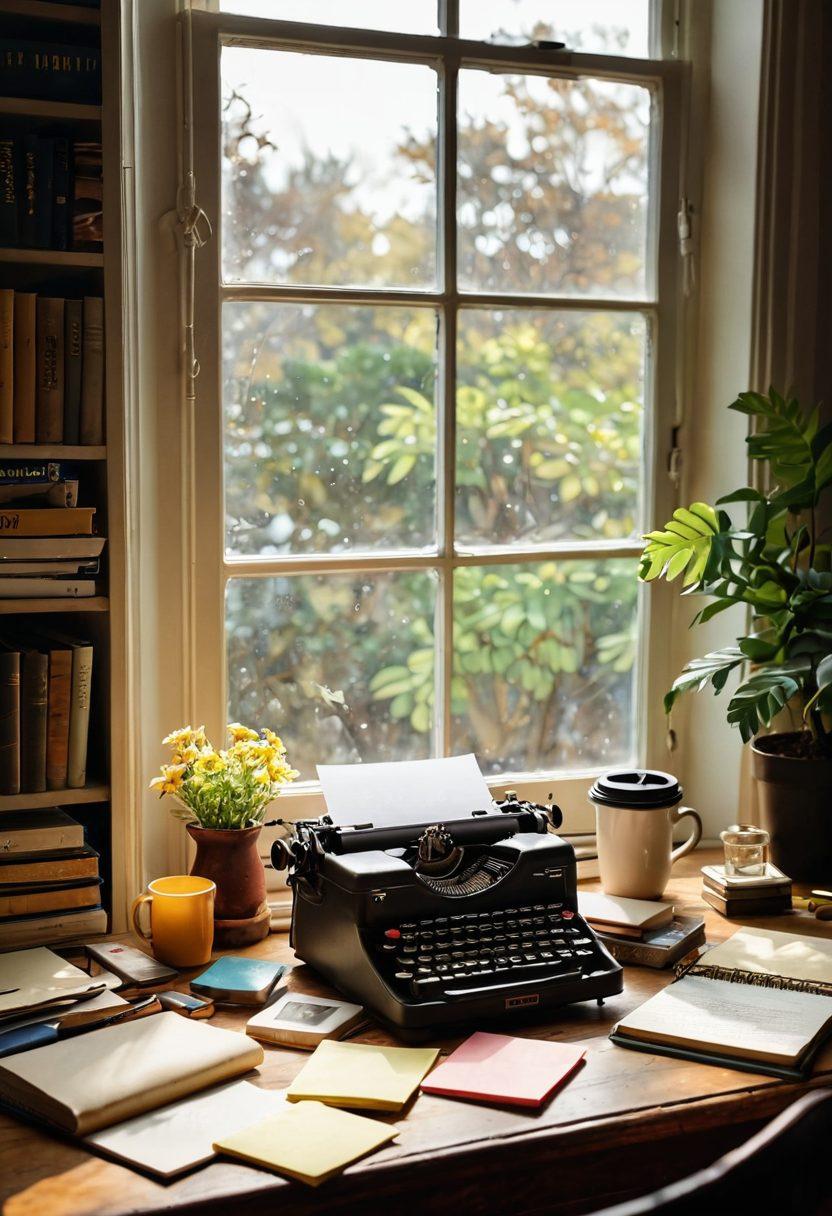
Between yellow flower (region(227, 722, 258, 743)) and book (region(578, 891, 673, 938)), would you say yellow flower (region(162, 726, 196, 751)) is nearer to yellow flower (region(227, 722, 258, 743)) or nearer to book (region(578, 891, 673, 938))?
yellow flower (region(227, 722, 258, 743))

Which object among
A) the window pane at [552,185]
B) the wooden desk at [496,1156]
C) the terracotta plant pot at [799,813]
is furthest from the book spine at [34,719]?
the terracotta plant pot at [799,813]

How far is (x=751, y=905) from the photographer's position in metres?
1.95

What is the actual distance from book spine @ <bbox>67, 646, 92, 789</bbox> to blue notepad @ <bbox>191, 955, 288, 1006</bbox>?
0.33 meters

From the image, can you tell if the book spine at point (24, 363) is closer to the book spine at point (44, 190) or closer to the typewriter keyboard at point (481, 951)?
the book spine at point (44, 190)

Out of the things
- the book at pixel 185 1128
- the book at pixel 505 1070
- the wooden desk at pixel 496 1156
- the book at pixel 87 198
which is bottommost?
the wooden desk at pixel 496 1156

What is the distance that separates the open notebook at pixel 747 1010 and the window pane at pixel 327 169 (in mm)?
1186

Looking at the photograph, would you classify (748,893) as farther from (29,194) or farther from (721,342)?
(29,194)

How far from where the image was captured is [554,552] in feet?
7.48

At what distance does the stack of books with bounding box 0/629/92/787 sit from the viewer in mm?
1736

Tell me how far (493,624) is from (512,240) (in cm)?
66

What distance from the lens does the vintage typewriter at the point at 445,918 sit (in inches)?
60.4

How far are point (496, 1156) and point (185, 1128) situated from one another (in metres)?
0.32

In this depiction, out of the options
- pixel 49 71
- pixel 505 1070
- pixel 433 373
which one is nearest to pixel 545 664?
pixel 433 373

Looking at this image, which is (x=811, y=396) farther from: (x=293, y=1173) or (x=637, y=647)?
(x=293, y=1173)
